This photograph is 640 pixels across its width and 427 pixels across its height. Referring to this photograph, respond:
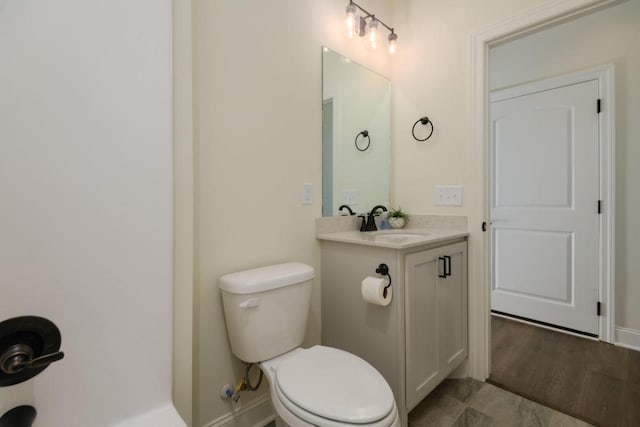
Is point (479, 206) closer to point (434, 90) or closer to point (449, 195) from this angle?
point (449, 195)

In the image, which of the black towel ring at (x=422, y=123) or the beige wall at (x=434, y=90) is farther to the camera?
the black towel ring at (x=422, y=123)

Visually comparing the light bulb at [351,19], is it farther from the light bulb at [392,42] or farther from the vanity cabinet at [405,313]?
the vanity cabinet at [405,313]

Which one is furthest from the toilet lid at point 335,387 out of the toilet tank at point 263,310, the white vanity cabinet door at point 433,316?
the white vanity cabinet door at point 433,316

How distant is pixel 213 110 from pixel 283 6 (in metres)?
0.70

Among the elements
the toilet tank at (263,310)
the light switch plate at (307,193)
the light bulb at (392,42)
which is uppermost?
the light bulb at (392,42)

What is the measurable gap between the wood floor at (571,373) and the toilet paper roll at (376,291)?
1.05m

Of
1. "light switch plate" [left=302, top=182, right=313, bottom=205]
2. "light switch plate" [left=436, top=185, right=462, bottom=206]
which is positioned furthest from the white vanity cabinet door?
"light switch plate" [left=302, top=182, right=313, bottom=205]

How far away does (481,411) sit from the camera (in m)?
1.47

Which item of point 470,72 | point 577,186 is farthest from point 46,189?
point 577,186

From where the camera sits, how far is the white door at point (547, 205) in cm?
221

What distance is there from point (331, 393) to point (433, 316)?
75 centimetres

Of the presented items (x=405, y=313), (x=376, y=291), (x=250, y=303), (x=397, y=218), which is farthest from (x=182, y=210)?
(x=397, y=218)

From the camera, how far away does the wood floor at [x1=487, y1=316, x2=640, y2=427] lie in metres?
1.48

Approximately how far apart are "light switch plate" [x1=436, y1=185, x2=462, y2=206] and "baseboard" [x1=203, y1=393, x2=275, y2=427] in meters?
1.49
